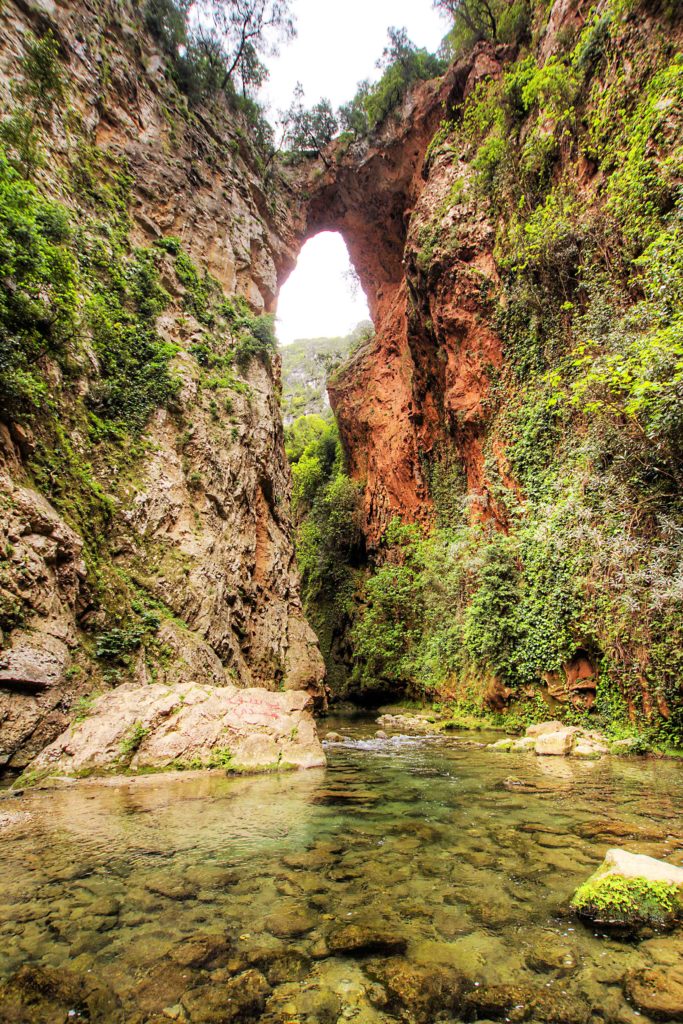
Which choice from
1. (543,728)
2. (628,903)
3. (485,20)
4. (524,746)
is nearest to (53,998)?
(628,903)

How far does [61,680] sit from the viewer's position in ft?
22.5

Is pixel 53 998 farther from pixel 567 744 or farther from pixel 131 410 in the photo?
pixel 131 410

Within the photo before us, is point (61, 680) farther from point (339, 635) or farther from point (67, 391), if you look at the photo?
point (339, 635)

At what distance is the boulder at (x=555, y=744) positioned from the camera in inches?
318

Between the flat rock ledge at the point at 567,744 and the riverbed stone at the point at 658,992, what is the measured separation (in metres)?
6.15

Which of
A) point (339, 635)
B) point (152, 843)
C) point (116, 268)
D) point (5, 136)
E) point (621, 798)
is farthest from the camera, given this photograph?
point (339, 635)

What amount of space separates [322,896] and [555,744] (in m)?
6.63

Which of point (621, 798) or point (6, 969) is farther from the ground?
point (6, 969)

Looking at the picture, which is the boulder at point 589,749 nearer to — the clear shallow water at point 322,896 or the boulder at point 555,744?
the boulder at point 555,744

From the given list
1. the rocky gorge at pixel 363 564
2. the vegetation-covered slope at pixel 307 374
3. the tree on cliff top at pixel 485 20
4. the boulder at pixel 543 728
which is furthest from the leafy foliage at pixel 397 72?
the boulder at pixel 543 728

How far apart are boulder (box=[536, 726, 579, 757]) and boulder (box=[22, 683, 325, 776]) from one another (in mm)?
4013

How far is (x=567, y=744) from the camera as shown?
8203 millimetres

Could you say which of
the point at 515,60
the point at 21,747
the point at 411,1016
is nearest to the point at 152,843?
the point at 411,1016

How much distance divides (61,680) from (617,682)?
961cm
